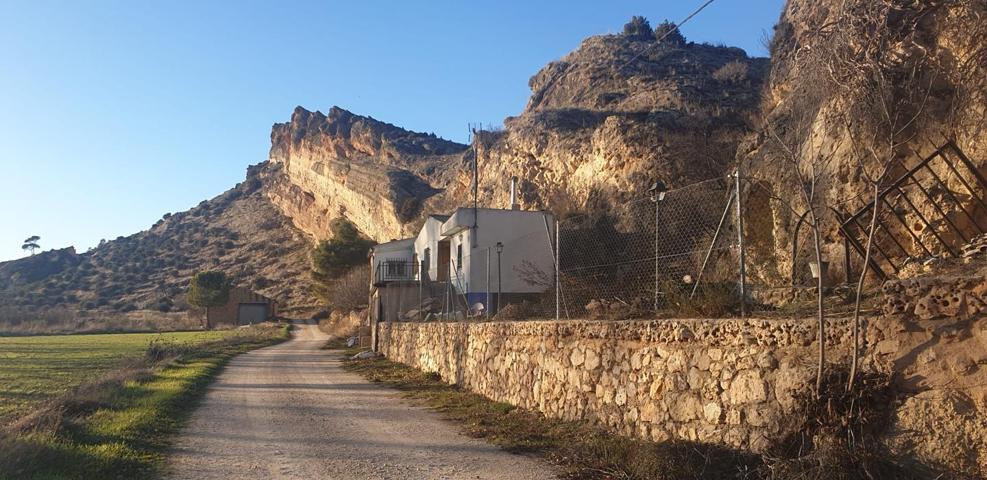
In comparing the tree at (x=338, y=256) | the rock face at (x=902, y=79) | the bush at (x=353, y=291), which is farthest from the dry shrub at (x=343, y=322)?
the rock face at (x=902, y=79)

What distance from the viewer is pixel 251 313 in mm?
74750

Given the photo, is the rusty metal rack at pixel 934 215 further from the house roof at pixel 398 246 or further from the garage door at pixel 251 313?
the garage door at pixel 251 313

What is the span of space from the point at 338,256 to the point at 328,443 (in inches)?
2164

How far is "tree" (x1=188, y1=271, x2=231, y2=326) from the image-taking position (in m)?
70.9

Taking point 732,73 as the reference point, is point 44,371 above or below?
below

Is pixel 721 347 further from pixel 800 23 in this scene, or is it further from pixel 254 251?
pixel 254 251

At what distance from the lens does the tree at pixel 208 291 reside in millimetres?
70875

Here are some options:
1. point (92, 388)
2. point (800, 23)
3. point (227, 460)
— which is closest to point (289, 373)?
point (92, 388)

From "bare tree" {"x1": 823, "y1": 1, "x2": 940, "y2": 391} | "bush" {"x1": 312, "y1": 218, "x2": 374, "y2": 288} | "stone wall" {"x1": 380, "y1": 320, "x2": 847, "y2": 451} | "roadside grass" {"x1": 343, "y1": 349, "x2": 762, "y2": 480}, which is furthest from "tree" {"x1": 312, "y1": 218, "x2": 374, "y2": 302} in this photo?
"bare tree" {"x1": 823, "y1": 1, "x2": 940, "y2": 391}

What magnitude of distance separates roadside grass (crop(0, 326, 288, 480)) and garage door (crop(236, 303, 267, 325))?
6003 cm

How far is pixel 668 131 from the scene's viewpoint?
29922mm

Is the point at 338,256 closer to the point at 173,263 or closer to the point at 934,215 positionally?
the point at 173,263

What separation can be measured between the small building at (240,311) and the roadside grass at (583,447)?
213ft

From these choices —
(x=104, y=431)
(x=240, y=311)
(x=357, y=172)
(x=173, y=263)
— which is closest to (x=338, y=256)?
(x=357, y=172)
